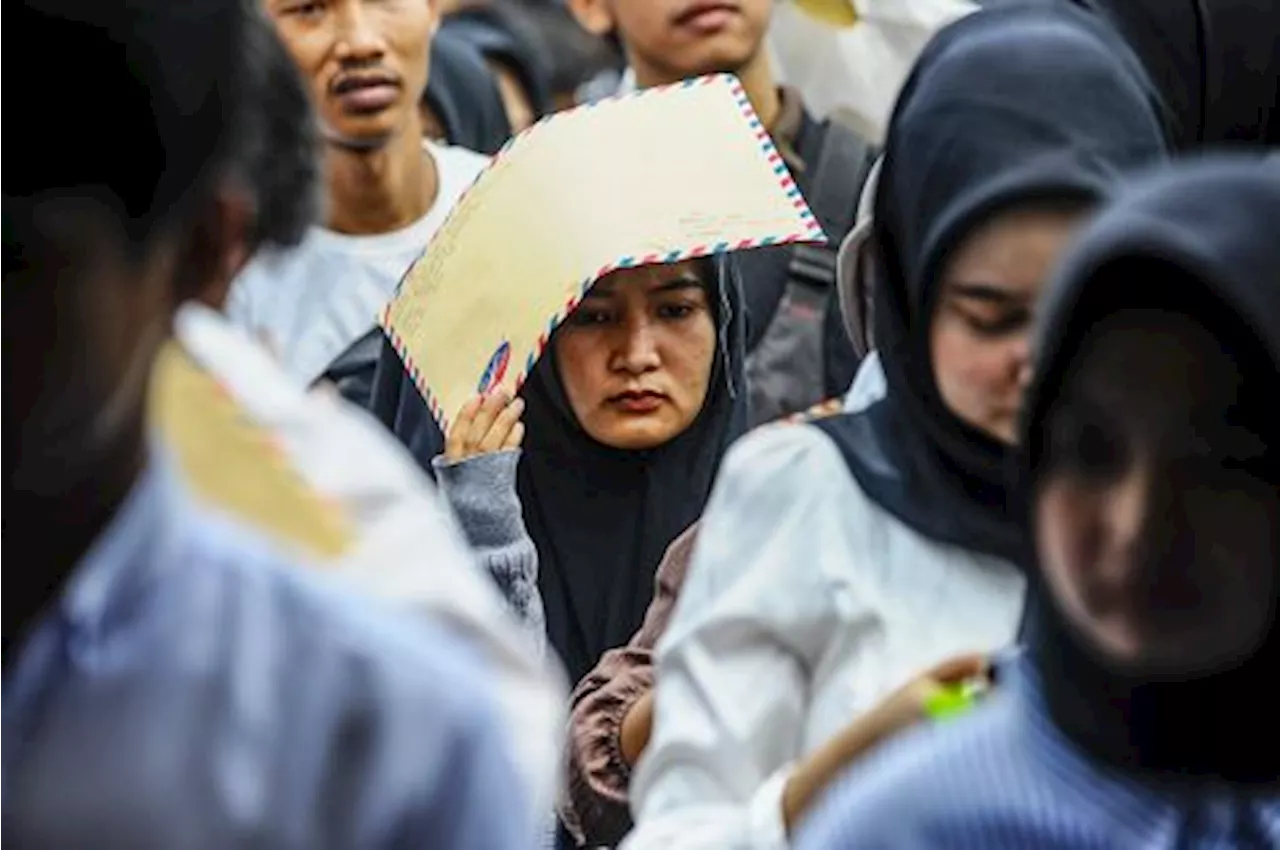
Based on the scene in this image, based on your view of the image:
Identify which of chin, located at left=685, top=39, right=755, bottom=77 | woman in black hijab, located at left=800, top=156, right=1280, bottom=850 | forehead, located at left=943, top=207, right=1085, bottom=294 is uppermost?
woman in black hijab, located at left=800, top=156, right=1280, bottom=850

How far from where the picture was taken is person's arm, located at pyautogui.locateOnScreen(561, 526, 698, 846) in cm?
511

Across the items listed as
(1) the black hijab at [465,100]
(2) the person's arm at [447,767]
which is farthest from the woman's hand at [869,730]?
(1) the black hijab at [465,100]

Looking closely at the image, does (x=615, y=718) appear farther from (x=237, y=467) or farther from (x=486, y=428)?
(x=237, y=467)

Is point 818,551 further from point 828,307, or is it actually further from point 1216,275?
point 828,307

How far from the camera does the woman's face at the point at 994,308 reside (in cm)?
426

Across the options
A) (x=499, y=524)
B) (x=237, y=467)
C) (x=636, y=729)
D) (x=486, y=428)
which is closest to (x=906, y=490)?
(x=636, y=729)

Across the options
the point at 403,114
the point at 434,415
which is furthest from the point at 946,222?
the point at 403,114

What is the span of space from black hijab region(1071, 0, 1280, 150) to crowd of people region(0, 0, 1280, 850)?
72 cm

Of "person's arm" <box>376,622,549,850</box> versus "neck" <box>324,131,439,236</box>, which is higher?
"person's arm" <box>376,622,549,850</box>

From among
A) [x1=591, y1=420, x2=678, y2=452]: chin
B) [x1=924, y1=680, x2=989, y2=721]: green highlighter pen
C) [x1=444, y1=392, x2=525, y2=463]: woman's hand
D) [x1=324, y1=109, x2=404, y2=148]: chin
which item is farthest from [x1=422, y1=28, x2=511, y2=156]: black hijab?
[x1=924, y1=680, x2=989, y2=721]: green highlighter pen

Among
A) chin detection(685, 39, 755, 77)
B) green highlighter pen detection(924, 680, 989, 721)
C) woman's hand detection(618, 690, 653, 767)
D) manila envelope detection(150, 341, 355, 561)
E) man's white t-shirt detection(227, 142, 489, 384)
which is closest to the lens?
manila envelope detection(150, 341, 355, 561)

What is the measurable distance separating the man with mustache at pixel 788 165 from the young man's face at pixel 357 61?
38 cm

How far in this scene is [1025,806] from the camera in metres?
3.44

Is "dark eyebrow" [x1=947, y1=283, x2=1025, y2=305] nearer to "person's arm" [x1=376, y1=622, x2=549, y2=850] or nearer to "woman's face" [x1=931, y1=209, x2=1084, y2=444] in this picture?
"woman's face" [x1=931, y1=209, x2=1084, y2=444]
